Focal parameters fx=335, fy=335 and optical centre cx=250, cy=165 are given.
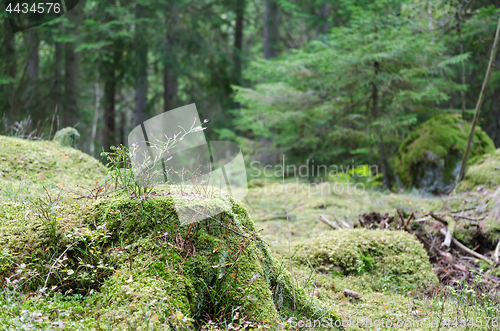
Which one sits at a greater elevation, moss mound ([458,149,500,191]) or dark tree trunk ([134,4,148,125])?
dark tree trunk ([134,4,148,125])

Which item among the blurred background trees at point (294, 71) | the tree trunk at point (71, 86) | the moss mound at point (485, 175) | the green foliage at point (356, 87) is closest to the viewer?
the moss mound at point (485, 175)

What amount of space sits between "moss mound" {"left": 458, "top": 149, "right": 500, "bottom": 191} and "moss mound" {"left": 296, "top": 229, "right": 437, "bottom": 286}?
350cm

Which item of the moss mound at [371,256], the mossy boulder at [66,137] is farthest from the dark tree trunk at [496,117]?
the mossy boulder at [66,137]

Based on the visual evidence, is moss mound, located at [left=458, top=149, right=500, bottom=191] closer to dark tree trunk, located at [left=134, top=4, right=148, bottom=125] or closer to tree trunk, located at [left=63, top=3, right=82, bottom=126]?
dark tree trunk, located at [left=134, top=4, right=148, bottom=125]

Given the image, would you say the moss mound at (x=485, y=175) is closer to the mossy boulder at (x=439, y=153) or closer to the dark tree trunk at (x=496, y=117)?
the mossy boulder at (x=439, y=153)

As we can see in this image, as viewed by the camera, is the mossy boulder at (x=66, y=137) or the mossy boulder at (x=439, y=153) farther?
the mossy boulder at (x=439, y=153)

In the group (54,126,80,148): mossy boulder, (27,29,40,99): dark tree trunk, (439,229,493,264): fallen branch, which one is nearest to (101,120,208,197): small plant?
(54,126,80,148): mossy boulder

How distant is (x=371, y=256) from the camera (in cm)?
354

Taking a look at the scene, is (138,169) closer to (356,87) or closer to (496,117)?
(356,87)

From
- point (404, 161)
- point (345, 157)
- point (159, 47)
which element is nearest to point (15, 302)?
point (404, 161)

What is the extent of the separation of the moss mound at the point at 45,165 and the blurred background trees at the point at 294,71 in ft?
4.50

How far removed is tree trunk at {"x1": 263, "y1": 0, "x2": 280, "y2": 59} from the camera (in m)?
14.2

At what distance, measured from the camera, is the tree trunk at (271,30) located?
14219 millimetres

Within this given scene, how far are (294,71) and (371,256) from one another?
265 inches
